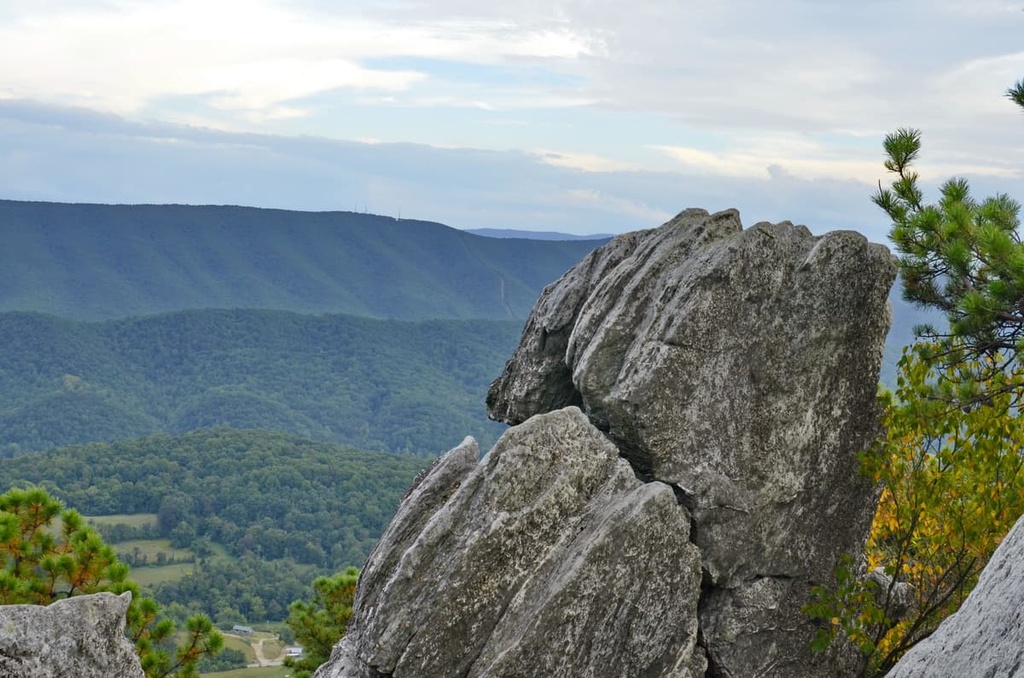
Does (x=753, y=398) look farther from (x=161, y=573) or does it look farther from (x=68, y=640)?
(x=161, y=573)

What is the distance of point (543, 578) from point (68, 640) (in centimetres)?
641

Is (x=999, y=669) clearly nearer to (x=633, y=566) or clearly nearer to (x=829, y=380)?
(x=633, y=566)

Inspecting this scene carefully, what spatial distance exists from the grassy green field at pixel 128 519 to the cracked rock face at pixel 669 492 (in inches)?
6947

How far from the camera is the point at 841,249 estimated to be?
1627 centimetres

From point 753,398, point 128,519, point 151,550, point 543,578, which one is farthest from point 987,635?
point 128,519

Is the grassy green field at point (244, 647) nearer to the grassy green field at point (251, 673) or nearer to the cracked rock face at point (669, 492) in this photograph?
the grassy green field at point (251, 673)

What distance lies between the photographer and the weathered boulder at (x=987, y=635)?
7438 mm

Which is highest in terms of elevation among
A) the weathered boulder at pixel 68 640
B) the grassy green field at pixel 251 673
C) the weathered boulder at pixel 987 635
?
the weathered boulder at pixel 987 635

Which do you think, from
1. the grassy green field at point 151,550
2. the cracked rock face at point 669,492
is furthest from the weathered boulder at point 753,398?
the grassy green field at point 151,550

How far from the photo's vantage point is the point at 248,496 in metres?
179

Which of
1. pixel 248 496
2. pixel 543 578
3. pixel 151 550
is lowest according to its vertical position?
pixel 151 550

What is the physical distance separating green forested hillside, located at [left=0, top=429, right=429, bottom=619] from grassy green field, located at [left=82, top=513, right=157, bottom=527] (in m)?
1.09

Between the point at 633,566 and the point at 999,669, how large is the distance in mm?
6493

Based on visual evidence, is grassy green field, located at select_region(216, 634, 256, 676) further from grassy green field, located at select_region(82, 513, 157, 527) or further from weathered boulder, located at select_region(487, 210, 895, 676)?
weathered boulder, located at select_region(487, 210, 895, 676)
